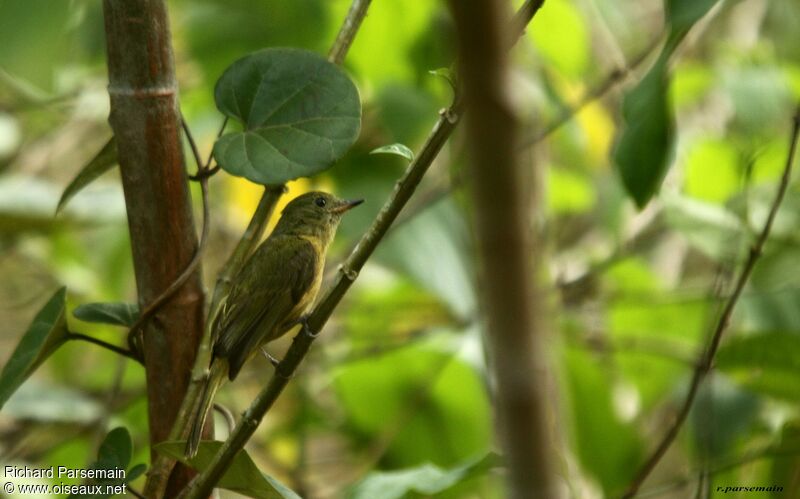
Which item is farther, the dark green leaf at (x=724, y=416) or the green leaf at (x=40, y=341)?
the dark green leaf at (x=724, y=416)

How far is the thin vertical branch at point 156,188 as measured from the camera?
103 cm

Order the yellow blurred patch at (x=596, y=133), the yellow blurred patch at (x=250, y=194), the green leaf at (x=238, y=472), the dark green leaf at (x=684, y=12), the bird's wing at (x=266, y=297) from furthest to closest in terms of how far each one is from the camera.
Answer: the yellow blurred patch at (x=596, y=133), the yellow blurred patch at (x=250, y=194), the bird's wing at (x=266, y=297), the green leaf at (x=238, y=472), the dark green leaf at (x=684, y=12)

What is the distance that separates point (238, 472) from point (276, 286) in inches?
28.3

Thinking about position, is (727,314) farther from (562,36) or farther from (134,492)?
(562,36)

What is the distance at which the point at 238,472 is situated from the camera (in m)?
1.04

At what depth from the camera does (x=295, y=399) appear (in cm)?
274

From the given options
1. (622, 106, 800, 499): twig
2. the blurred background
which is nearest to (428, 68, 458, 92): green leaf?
(622, 106, 800, 499): twig

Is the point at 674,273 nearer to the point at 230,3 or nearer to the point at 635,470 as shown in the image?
the point at 635,470

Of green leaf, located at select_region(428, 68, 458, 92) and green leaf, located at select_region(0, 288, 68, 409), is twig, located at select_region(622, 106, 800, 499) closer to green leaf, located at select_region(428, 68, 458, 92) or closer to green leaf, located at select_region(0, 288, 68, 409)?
green leaf, located at select_region(428, 68, 458, 92)

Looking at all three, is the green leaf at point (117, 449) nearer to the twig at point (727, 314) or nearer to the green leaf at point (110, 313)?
the green leaf at point (110, 313)

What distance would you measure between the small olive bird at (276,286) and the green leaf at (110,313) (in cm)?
12

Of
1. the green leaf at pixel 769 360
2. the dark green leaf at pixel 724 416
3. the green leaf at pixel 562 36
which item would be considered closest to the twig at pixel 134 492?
the dark green leaf at pixel 724 416

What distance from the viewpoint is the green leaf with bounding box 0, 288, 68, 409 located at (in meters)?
1.08

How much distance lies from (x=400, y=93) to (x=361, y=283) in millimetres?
1207
